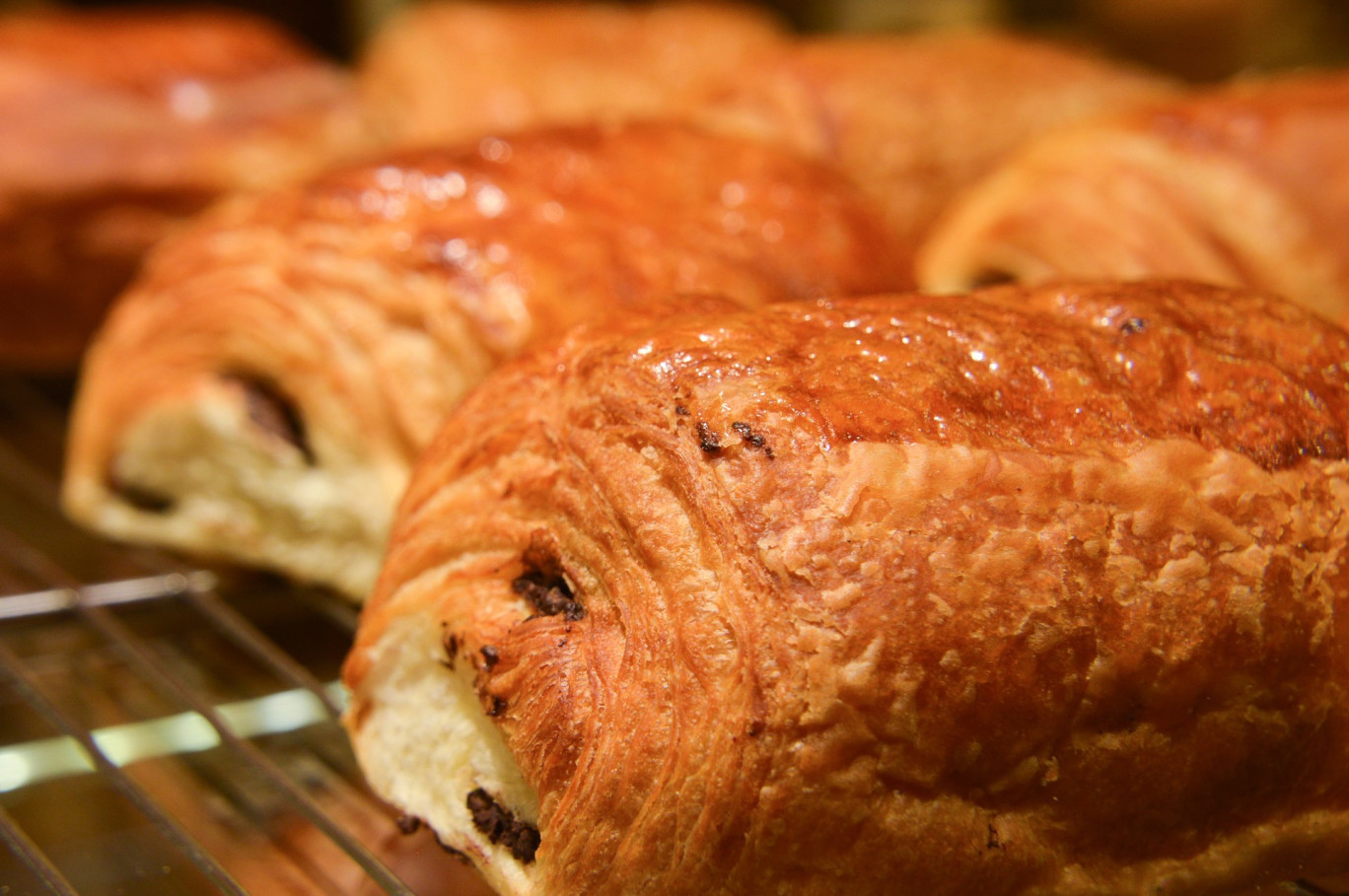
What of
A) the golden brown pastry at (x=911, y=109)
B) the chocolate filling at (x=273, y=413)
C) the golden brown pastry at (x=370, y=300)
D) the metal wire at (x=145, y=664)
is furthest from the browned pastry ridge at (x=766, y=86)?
the metal wire at (x=145, y=664)

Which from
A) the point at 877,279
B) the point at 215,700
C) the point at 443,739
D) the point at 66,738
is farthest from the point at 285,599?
the point at 877,279

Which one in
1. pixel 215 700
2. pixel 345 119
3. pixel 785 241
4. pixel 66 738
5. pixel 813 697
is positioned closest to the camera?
pixel 813 697

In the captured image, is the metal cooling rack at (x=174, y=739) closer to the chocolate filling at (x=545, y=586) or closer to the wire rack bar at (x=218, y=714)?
the wire rack bar at (x=218, y=714)

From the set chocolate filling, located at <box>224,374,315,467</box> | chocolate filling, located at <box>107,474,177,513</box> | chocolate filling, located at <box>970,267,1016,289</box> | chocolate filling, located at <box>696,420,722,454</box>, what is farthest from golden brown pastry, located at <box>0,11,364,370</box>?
chocolate filling, located at <box>696,420,722,454</box>

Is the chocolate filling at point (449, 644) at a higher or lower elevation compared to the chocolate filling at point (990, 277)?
lower

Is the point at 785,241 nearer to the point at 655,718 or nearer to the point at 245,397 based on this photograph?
the point at 245,397

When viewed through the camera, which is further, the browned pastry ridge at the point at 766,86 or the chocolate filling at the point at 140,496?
the browned pastry ridge at the point at 766,86
